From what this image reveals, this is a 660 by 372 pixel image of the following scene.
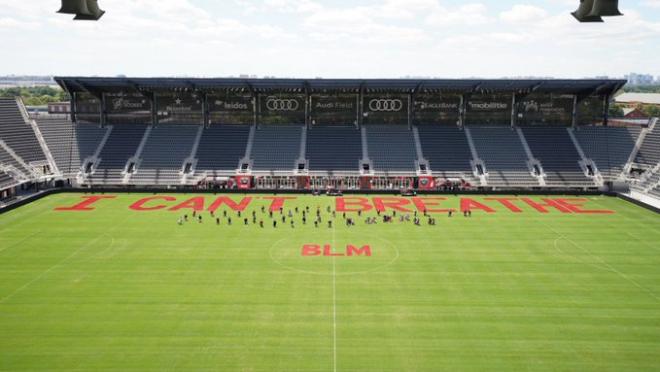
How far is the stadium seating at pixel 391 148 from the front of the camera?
68750mm

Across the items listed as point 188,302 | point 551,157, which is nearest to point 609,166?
point 551,157

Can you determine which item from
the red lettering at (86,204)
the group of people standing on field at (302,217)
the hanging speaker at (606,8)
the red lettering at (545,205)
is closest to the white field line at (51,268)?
the group of people standing on field at (302,217)

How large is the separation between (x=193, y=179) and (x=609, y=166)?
59741 mm

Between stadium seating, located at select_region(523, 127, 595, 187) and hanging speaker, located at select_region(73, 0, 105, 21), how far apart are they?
64.1 m

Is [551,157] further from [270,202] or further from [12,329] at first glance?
[12,329]

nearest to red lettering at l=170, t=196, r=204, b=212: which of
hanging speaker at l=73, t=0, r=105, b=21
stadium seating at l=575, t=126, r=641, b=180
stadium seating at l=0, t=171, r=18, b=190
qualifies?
stadium seating at l=0, t=171, r=18, b=190

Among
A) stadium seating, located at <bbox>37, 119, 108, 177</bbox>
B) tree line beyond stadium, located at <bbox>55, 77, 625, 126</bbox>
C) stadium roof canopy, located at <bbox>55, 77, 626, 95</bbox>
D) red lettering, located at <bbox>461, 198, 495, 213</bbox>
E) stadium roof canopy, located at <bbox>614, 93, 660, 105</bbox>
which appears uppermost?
stadium roof canopy, located at <bbox>614, 93, 660, 105</bbox>

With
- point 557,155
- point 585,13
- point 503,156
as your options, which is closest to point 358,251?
point 585,13

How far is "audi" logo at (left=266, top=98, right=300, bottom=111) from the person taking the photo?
7488 centimetres

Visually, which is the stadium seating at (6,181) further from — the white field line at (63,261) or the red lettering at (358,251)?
the red lettering at (358,251)

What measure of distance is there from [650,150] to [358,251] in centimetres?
5335

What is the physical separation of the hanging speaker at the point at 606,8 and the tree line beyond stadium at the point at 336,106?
201ft

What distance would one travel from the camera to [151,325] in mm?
26469

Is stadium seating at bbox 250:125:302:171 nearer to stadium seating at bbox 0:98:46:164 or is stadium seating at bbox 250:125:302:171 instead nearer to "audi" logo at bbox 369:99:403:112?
"audi" logo at bbox 369:99:403:112
